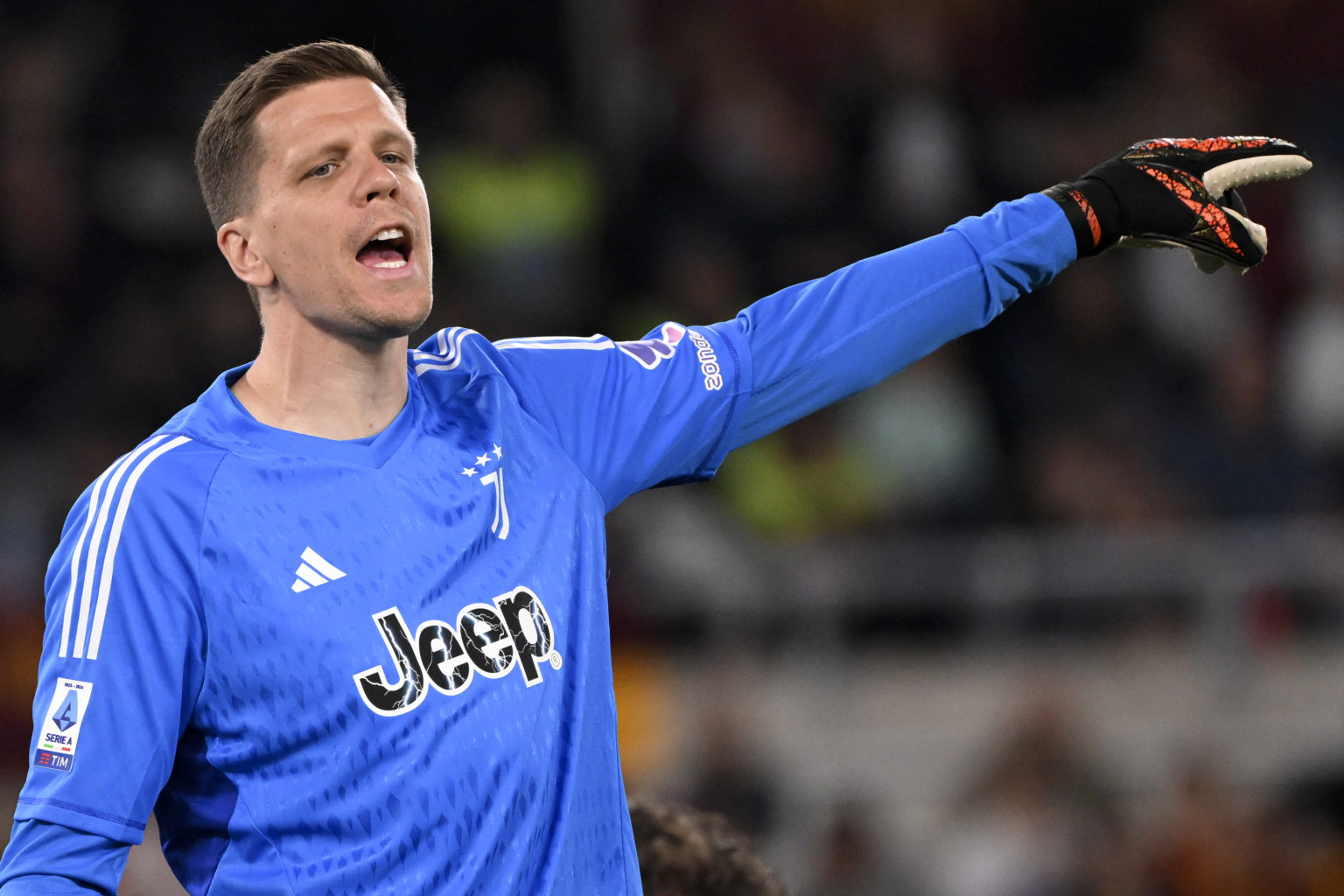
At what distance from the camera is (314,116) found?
2.55m

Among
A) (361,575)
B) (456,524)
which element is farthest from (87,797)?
(456,524)

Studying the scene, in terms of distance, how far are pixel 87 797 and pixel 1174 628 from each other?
6.38 meters

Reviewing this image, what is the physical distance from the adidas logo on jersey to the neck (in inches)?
9.1

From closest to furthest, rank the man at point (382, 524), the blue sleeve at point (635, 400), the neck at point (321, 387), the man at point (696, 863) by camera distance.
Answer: the man at point (382, 524) < the neck at point (321, 387) < the blue sleeve at point (635, 400) < the man at point (696, 863)

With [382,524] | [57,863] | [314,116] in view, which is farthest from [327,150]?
[57,863]

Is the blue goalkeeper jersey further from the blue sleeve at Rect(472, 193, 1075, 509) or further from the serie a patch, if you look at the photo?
the blue sleeve at Rect(472, 193, 1075, 509)

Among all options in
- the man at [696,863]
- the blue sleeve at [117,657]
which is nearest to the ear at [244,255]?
the blue sleeve at [117,657]

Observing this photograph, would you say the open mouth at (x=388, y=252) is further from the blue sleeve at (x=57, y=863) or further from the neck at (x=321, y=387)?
the blue sleeve at (x=57, y=863)

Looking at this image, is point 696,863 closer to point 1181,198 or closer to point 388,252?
point 388,252

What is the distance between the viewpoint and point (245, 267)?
2.58 m

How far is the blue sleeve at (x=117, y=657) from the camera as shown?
7.07 ft

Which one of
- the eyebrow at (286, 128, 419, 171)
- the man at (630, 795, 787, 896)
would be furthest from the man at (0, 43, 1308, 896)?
the man at (630, 795, 787, 896)

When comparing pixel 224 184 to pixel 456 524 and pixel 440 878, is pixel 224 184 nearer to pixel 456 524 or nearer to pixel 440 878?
pixel 456 524

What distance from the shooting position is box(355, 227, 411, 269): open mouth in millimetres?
2533
